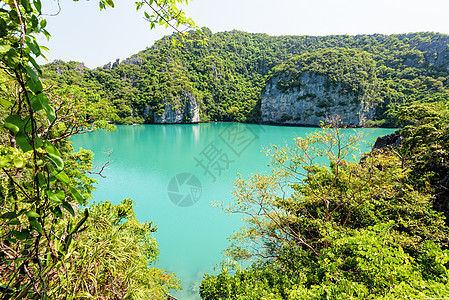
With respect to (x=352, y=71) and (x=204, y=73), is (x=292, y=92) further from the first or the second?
(x=204, y=73)

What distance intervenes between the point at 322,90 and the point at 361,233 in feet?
195

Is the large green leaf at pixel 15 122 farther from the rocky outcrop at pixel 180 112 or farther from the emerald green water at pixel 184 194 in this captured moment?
the rocky outcrop at pixel 180 112

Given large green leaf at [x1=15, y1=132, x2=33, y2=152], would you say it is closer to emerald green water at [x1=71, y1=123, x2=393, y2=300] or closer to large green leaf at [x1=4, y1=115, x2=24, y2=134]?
large green leaf at [x1=4, y1=115, x2=24, y2=134]

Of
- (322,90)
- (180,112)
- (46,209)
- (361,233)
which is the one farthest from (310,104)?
(46,209)

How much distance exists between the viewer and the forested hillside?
48.9m

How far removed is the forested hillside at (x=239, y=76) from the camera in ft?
161

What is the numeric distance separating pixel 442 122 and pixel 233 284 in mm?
6086

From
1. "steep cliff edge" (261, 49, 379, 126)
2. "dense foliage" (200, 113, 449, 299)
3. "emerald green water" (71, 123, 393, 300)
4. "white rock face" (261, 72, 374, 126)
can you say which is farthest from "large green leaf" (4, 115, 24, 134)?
"steep cliff edge" (261, 49, 379, 126)

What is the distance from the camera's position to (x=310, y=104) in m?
54.8

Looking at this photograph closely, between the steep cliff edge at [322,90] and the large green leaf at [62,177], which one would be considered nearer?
the large green leaf at [62,177]

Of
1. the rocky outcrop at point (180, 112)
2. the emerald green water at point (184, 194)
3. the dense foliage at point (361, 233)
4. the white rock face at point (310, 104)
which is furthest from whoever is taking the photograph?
the rocky outcrop at point (180, 112)

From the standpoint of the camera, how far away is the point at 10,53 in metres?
0.44

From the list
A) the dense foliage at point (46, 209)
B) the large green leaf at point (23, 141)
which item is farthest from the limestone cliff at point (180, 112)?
the large green leaf at point (23, 141)

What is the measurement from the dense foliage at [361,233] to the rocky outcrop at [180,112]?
5192cm
